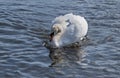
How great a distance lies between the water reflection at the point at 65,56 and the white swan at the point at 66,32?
221mm

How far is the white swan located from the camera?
11266mm

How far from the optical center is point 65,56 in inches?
421

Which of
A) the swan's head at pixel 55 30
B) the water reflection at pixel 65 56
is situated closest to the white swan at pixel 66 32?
the swan's head at pixel 55 30

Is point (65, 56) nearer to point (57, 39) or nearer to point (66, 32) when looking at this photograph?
point (57, 39)

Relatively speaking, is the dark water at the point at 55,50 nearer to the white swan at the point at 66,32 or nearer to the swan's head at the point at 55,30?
the white swan at the point at 66,32

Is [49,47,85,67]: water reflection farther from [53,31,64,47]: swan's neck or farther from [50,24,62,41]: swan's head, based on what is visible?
[50,24,62,41]: swan's head

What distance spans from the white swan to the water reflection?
0.22 meters

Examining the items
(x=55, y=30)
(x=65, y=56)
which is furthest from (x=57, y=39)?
(x=65, y=56)

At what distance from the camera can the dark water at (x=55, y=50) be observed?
31.7 ft

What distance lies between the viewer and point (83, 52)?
10961mm

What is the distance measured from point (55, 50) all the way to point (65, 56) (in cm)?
53

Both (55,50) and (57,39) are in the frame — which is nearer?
(55,50)

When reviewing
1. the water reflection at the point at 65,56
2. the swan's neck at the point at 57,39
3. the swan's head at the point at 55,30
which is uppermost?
A: the swan's head at the point at 55,30

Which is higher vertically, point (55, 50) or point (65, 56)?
point (55, 50)
